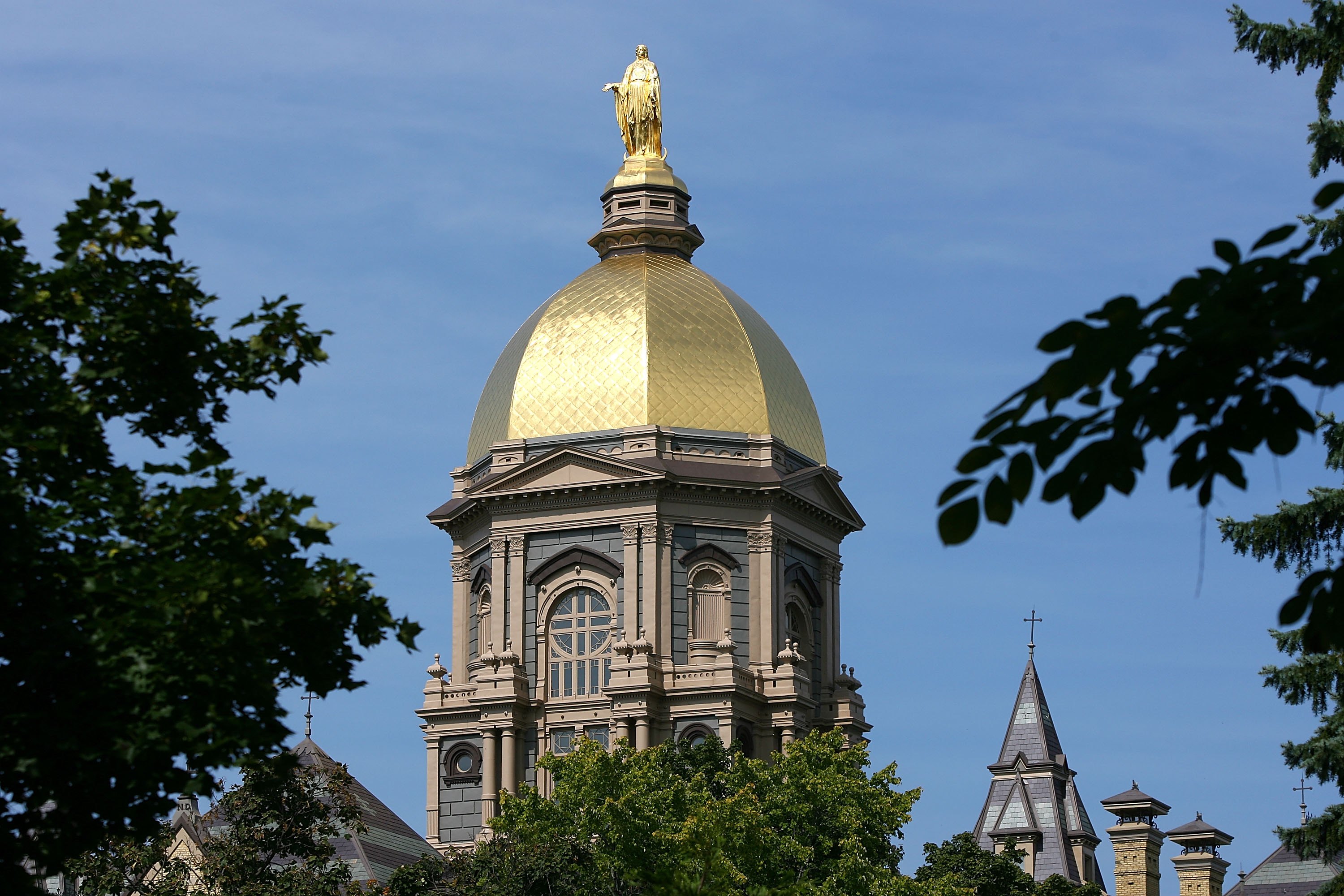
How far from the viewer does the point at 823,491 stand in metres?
80.6

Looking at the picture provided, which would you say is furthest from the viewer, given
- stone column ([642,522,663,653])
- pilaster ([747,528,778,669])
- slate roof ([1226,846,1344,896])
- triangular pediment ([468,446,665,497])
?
slate roof ([1226,846,1344,896])

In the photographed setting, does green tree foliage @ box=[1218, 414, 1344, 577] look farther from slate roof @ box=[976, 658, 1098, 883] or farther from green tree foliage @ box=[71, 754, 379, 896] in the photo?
slate roof @ box=[976, 658, 1098, 883]

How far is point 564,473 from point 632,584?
4.22m

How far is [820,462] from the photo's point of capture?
82.2m

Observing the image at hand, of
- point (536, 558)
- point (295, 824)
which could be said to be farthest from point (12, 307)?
point (536, 558)

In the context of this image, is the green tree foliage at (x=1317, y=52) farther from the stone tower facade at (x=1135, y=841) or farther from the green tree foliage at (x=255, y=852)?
the stone tower facade at (x=1135, y=841)

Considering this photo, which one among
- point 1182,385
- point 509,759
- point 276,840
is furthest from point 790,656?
point 1182,385

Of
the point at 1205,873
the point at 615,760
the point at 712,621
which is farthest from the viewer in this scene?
the point at 1205,873

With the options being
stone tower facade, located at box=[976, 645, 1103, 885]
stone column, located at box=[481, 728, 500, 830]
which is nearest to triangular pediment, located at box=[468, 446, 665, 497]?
stone column, located at box=[481, 728, 500, 830]

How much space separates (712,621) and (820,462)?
766 cm

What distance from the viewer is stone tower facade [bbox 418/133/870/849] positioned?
7631 cm

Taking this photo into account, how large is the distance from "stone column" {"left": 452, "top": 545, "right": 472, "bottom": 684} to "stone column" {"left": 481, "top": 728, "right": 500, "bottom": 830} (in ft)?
15.5

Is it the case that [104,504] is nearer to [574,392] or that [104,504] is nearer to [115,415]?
[115,415]

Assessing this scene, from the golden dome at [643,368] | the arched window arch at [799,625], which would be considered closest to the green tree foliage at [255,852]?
the golden dome at [643,368]
